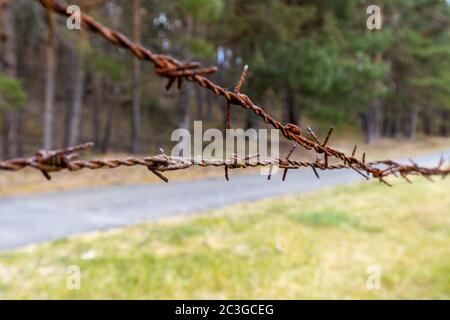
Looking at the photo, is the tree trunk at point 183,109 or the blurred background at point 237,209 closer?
the blurred background at point 237,209

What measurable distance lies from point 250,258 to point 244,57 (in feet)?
43.7

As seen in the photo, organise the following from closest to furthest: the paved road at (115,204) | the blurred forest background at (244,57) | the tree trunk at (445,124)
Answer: the paved road at (115,204) < the blurred forest background at (244,57) < the tree trunk at (445,124)

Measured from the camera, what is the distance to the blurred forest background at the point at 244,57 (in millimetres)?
12070

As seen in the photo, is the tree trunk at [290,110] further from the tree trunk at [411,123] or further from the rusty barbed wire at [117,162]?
the rusty barbed wire at [117,162]

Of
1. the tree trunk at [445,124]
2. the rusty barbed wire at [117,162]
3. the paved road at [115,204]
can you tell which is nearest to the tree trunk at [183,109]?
the paved road at [115,204]

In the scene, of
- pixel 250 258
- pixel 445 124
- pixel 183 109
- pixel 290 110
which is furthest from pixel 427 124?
pixel 250 258

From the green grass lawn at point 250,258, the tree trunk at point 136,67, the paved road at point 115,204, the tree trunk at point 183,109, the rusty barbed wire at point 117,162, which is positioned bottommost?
the green grass lawn at point 250,258

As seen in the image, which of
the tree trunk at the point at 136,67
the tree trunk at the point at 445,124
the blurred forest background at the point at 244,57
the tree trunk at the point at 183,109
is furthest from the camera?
the tree trunk at the point at 445,124

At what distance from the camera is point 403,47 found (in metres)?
25.3

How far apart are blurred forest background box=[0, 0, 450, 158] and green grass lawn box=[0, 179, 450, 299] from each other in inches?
181

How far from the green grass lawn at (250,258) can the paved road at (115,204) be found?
69cm

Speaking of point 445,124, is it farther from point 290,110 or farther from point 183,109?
point 183,109

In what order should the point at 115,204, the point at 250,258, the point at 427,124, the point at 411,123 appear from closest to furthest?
the point at 250,258 < the point at 115,204 < the point at 411,123 < the point at 427,124

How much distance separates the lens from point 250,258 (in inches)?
192
